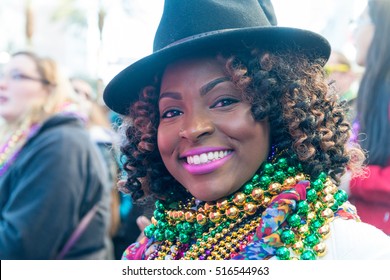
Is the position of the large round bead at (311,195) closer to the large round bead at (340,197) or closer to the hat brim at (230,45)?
the large round bead at (340,197)

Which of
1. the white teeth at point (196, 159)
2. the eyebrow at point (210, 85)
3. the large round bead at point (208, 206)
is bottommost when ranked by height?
the large round bead at point (208, 206)

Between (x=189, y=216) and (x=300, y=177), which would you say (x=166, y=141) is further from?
(x=300, y=177)

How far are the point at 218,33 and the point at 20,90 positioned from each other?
7.33 ft

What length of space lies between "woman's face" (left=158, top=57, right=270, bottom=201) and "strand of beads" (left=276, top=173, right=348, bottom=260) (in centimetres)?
17

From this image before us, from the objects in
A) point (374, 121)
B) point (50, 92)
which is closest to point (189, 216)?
point (374, 121)

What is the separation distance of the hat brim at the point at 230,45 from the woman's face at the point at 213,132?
0.17ft

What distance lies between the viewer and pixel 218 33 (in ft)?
4.82

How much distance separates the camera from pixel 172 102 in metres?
1.58

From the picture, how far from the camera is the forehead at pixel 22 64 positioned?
3449 millimetres

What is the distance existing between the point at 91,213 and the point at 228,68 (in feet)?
6.03

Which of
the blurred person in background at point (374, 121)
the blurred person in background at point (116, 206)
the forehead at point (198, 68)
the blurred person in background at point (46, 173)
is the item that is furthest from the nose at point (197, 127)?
the blurred person in background at point (116, 206)

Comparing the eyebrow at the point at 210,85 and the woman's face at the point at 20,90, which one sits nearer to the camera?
the eyebrow at the point at 210,85

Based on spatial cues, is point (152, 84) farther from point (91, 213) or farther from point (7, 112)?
point (7, 112)
